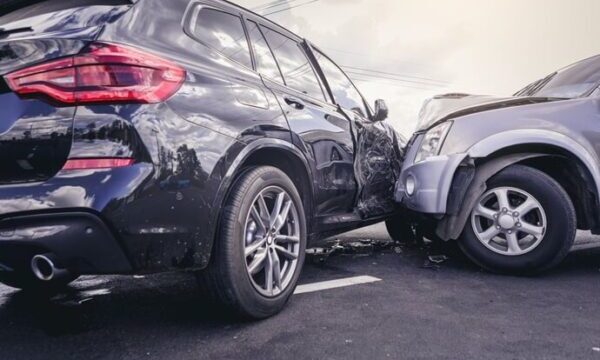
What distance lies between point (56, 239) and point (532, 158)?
3266mm

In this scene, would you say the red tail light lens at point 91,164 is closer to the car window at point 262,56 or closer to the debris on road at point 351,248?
the car window at point 262,56

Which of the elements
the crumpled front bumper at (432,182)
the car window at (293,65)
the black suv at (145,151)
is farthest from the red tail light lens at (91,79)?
the crumpled front bumper at (432,182)

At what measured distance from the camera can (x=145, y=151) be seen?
6.10ft

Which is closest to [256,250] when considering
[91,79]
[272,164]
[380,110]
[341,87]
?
[272,164]

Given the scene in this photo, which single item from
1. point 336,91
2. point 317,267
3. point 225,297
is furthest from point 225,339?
point 336,91

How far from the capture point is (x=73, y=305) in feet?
9.62

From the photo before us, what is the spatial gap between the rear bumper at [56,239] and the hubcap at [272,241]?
2.52ft

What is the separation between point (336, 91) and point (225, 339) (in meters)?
2.30

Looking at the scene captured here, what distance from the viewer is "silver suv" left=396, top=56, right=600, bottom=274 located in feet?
10.9

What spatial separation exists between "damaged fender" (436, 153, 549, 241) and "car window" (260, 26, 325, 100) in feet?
4.16

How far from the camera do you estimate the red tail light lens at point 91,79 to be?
5.96 feet

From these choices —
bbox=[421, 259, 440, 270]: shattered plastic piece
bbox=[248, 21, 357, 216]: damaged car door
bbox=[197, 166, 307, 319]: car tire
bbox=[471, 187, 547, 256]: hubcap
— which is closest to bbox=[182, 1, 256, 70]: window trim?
bbox=[248, 21, 357, 216]: damaged car door

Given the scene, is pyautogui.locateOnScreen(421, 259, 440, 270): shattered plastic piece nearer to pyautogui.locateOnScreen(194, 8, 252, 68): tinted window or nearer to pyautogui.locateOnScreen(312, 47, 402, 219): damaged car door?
pyautogui.locateOnScreen(312, 47, 402, 219): damaged car door

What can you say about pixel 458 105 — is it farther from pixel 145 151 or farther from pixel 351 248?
pixel 145 151
